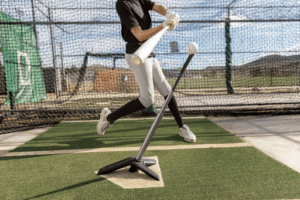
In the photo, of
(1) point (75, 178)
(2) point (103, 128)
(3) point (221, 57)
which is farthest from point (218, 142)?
(3) point (221, 57)

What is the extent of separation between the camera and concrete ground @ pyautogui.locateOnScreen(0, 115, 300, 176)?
7.41 ft

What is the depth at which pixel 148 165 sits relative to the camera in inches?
76.6

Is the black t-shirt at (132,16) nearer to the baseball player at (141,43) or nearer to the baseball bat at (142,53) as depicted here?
the baseball player at (141,43)

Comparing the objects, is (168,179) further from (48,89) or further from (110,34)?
(48,89)

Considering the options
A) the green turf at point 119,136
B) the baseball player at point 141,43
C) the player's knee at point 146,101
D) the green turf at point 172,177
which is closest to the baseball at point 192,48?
the baseball player at point 141,43

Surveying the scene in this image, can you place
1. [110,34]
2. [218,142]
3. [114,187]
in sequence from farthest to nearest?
[110,34] → [218,142] → [114,187]

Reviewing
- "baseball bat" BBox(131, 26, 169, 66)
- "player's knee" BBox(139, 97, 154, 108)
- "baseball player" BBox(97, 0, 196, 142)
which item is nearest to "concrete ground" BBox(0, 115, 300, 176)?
"baseball player" BBox(97, 0, 196, 142)

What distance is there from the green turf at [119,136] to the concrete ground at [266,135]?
0.20 metres

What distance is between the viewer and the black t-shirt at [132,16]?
1882 mm

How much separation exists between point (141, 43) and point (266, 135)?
2.17 meters

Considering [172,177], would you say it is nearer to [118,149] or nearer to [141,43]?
A: [118,149]

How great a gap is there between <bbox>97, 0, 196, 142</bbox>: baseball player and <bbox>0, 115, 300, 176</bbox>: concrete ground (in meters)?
0.90

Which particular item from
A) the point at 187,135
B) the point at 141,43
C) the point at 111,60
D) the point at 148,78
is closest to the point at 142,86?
the point at 148,78

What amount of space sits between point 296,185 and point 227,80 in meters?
6.64
